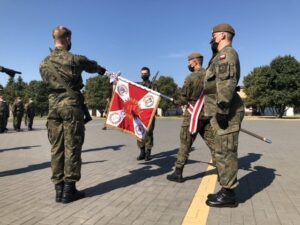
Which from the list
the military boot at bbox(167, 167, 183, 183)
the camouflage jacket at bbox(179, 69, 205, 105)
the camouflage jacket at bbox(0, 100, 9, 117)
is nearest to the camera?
the military boot at bbox(167, 167, 183, 183)

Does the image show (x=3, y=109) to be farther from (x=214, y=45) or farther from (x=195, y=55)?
(x=214, y=45)

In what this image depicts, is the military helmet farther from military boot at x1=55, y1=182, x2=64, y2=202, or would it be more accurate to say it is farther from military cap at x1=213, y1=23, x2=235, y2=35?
military boot at x1=55, y1=182, x2=64, y2=202

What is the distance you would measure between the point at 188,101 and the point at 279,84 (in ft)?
181

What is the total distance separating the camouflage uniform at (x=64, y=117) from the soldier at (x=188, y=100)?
1.92 m

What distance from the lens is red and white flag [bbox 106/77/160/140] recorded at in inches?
282

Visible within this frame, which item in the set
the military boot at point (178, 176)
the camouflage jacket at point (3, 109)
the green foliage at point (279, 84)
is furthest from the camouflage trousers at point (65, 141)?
the green foliage at point (279, 84)

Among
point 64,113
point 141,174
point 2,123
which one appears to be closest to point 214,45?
point 64,113

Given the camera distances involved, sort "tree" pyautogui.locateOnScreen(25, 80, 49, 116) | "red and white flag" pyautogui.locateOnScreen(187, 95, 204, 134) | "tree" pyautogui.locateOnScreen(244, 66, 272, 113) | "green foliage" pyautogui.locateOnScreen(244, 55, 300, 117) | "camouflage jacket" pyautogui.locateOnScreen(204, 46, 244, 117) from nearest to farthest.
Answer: "camouflage jacket" pyautogui.locateOnScreen(204, 46, 244, 117), "red and white flag" pyautogui.locateOnScreen(187, 95, 204, 134), "green foliage" pyautogui.locateOnScreen(244, 55, 300, 117), "tree" pyautogui.locateOnScreen(244, 66, 272, 113), "tree" pyautogui.locateOnScreen(25, 80, 49, 116)

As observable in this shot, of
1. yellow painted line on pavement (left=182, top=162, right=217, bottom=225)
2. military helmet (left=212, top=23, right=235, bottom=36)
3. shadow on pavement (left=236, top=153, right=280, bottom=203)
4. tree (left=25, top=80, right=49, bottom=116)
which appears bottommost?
yellow painted line on pavement (left=182, top=162, right=217, bottom=225)

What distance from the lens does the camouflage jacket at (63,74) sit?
5121mm

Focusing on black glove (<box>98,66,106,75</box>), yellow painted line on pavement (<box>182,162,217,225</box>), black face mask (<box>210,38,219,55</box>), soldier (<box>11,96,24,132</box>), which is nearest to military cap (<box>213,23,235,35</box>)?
black face mask (<box>210,38,219,55</box>)

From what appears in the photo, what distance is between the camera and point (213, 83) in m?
5.28

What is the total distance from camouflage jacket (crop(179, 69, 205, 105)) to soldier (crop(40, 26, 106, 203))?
79.4 inches

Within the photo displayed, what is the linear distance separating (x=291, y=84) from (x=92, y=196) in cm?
5676
